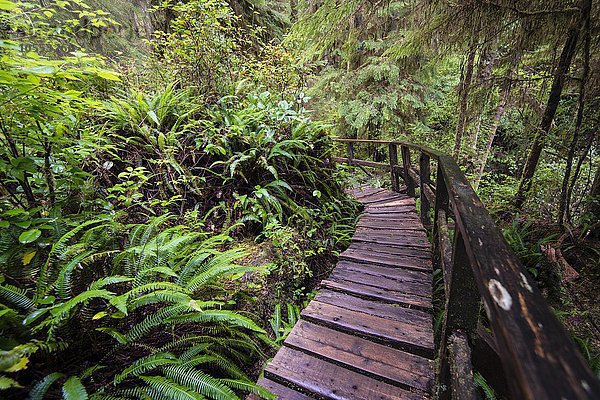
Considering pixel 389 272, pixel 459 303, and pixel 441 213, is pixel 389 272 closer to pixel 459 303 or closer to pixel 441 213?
pixel 441 213

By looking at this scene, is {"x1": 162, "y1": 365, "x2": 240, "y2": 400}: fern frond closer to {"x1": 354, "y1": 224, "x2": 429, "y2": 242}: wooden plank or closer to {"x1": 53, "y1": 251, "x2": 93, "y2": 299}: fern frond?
{"x1": 53, "y1": 251, "x2": 93, "y2": 299}: fern frond

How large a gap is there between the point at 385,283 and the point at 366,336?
0.75 m

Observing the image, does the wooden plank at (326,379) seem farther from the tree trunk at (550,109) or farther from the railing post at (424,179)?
the tree trunk at (550,109)

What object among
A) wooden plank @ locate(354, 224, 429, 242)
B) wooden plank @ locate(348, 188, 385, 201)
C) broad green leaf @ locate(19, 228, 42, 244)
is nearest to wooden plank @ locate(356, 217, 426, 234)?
wooden plank @ locate(354, 224, 429, 242)

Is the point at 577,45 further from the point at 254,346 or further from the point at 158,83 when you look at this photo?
the point at 158,83

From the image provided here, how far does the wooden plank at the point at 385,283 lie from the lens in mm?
2592

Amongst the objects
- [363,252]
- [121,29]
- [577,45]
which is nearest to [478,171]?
[577,45]

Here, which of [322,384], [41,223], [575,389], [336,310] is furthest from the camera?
[336,310]

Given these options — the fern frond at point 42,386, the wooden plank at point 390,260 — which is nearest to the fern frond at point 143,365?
the fern frond at point 42,386

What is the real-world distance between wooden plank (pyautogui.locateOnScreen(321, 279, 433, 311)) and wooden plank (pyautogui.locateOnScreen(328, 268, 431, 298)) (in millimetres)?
49

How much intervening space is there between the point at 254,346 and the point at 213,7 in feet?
15.3

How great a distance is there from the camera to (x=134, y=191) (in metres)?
3.08

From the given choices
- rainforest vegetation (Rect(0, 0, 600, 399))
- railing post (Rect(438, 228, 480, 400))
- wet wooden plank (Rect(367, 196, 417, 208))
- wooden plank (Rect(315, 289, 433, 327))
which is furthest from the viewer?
wet wooden plank (Rect(367, 196, 417, 208))

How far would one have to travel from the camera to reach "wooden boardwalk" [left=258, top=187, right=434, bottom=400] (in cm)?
174
